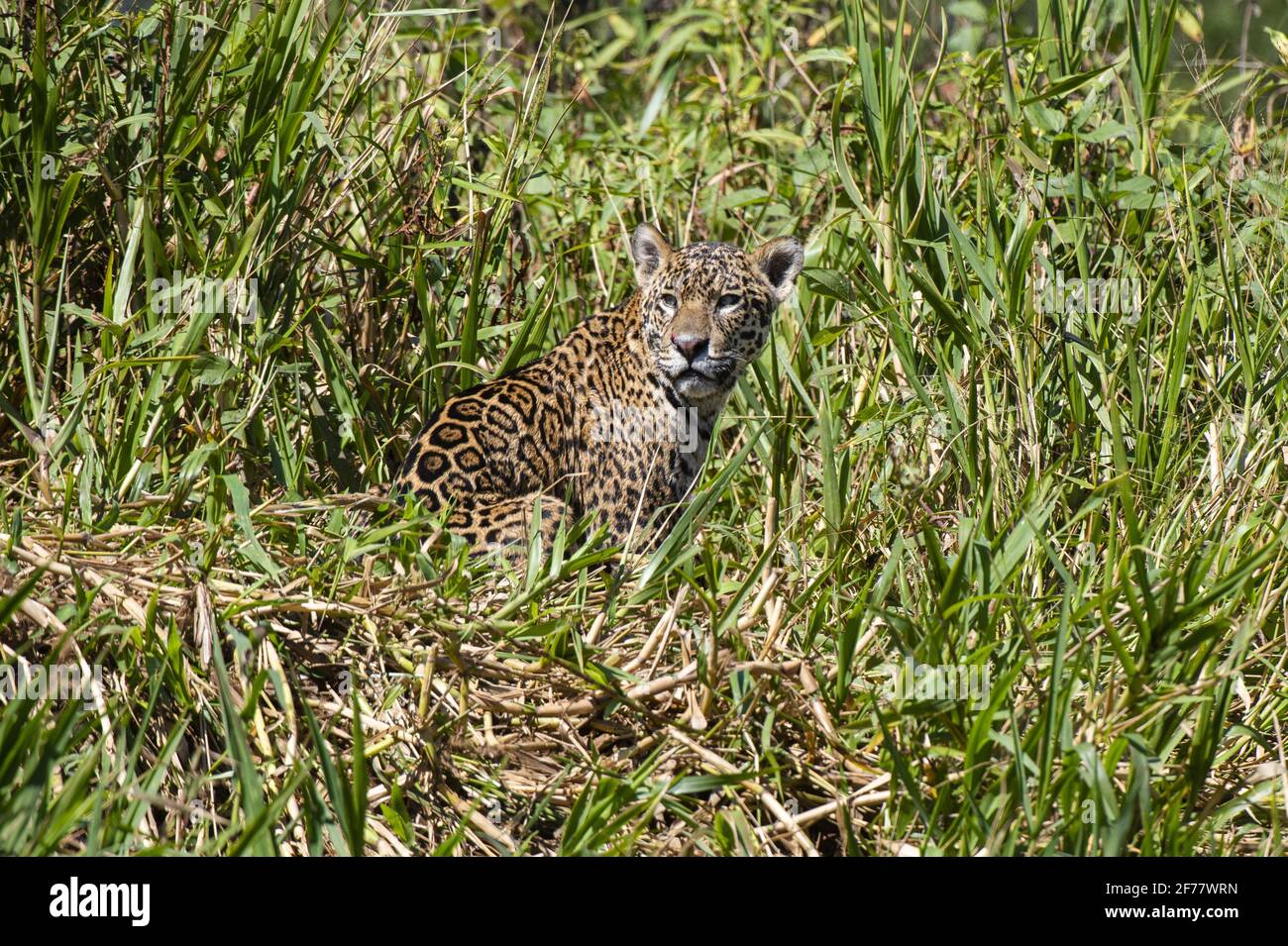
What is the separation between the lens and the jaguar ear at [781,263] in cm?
561

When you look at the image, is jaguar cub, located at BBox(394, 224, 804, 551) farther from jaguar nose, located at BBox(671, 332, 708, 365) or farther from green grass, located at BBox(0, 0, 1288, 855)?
green grass, located at BBox(0, 0, 1288, 855)

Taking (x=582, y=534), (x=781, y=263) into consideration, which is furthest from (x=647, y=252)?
(x=582, y=534)

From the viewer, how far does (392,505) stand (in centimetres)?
438

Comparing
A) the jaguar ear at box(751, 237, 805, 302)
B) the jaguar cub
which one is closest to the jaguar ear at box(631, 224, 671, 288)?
the jaguar cub

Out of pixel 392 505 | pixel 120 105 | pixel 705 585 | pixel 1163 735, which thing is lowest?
pixel 1163 735

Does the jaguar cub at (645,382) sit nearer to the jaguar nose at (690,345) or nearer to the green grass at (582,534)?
the jaguar nose at (690,345)

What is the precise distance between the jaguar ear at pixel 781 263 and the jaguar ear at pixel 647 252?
37 cm

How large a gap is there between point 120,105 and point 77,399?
3.76ft

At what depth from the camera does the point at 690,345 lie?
536cm

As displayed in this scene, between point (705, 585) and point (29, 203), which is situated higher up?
point (29, 203)
